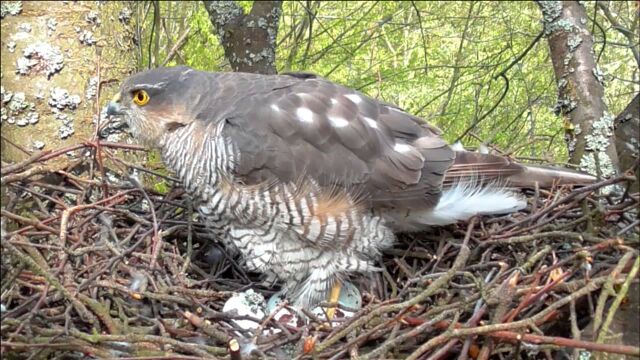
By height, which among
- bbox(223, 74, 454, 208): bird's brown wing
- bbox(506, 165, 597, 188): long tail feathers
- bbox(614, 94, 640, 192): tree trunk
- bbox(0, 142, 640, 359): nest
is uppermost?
bbox(614, 94, 640, 192): tree trunk

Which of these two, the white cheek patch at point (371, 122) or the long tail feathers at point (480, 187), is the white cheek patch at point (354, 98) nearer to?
the white cheek patch at point (371, 122)

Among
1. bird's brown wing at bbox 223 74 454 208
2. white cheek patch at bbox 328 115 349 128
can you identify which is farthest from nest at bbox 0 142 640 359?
white cheek patch at bbox 328 115 349 128

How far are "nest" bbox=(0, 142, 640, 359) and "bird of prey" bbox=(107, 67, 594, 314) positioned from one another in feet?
0.44

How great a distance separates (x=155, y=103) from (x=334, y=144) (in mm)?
735

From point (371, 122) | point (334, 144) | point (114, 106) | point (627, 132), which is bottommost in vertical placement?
point (114, 106)

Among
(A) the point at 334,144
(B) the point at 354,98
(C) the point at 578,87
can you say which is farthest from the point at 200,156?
(C) the point at 578,87

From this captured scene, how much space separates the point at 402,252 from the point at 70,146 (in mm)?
1348

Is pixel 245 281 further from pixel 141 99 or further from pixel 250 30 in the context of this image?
pixel 250 30

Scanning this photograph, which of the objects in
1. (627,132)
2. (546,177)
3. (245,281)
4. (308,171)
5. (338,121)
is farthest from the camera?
(627,132)

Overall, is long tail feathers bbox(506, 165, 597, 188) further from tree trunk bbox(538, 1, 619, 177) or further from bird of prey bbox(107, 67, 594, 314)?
tree trunk bbox(538, 1, 619, 177)

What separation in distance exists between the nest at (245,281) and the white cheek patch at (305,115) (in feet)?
2.05

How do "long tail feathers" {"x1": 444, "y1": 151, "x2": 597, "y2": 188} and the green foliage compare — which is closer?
"long tail feathers" {"x1": 444, "y1": 151, "x2": 597, "y2": 188}

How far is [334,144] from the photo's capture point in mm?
2676

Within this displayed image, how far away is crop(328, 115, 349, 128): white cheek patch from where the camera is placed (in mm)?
2695
